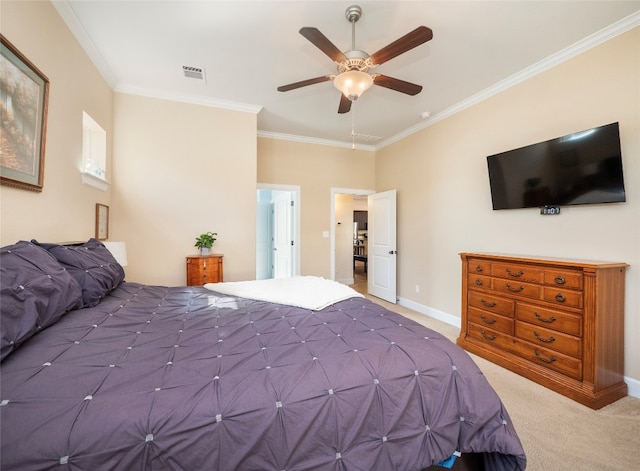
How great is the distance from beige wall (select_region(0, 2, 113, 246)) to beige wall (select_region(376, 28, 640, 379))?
4107mm

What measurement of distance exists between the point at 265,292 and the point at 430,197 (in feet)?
10.1

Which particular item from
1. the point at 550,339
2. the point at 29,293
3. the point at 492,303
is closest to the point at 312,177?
the point at 492,303

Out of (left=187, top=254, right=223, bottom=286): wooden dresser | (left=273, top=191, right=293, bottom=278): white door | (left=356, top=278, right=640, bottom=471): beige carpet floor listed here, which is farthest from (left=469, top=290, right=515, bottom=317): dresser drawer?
(left=273, top=191, right=293, bottom=278): white door

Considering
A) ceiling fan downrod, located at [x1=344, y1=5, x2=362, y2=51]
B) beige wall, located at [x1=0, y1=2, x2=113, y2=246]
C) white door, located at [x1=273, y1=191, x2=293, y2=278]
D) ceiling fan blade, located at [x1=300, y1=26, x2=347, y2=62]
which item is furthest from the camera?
white door, located at [x1=273, y1=191, x2=293, y2=278]

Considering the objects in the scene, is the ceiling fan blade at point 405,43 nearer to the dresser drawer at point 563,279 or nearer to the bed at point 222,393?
the bed at point 222,393

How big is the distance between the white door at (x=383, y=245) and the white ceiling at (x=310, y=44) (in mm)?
1773

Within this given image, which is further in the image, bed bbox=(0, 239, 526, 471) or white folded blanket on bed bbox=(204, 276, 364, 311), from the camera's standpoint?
white folded blanket on bed bbox=(204, 276, 364, 311)

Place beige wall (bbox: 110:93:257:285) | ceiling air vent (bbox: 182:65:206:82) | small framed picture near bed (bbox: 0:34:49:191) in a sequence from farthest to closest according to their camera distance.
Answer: beige wall (bbox: 110:93:257:285) → ceiling air vent (bbox: 182:65:206:82) → small framed picture near bed (bbox: 0:34:49:191)

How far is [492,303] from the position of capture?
9.09ft

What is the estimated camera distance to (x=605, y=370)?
2.09m

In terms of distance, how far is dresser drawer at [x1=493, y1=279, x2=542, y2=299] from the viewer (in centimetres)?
241

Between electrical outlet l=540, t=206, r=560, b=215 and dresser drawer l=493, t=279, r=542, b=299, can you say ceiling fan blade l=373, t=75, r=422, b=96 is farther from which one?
dresser drawer l=493, t=279, r=542, b=299

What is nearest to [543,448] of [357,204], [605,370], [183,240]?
[605,370]

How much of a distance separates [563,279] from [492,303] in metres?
0.67
